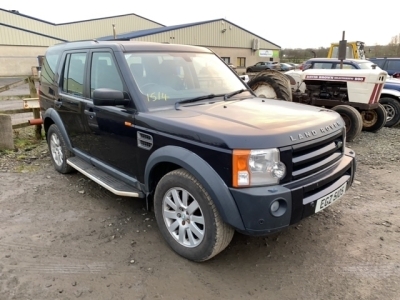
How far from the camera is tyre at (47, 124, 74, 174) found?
16.4ft

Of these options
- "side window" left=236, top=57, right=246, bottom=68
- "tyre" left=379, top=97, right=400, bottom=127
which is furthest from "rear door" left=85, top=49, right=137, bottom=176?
"side window" left=236, top=57, right=246, bottom=68

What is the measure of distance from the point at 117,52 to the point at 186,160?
1.64m

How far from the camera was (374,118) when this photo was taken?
830 centimetres

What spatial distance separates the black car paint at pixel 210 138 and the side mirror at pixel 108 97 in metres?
0.12

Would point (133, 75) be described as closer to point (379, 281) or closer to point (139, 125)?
point (139, 125)

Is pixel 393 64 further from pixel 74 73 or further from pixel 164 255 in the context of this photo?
pixel 164 255

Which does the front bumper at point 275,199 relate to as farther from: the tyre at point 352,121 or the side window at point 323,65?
the side window at point 323,65

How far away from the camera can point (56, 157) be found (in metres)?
5.38

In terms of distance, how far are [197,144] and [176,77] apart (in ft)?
4.24

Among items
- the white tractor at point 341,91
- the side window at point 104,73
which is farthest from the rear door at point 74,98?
the white tractor at point 341,91

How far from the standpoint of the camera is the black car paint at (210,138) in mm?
2572

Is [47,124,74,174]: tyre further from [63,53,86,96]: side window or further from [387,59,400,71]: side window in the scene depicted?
[387,59,400,71]: side window

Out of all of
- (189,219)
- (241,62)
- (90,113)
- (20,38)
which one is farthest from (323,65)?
(241,62)

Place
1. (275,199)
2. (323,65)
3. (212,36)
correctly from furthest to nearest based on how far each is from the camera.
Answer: (212,36), (323,65), (275,199)
